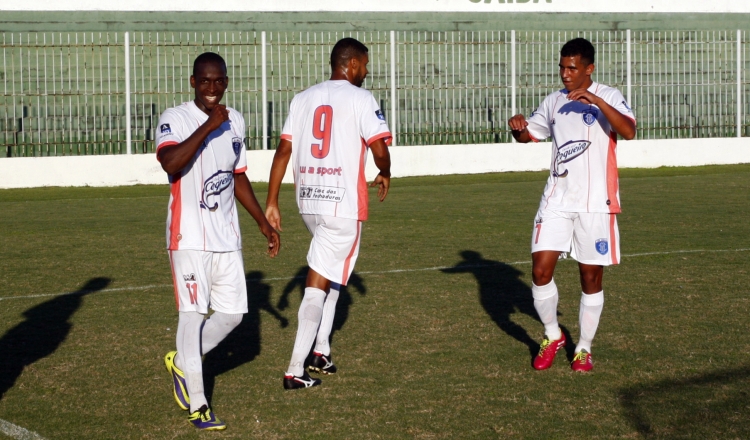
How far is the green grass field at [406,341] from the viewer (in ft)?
16.7

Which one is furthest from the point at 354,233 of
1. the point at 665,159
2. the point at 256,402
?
the point at 665,159

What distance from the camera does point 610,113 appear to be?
588cm

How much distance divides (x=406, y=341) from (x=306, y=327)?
1.25 m

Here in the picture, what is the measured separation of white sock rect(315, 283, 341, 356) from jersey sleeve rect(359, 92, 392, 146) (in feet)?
3.36

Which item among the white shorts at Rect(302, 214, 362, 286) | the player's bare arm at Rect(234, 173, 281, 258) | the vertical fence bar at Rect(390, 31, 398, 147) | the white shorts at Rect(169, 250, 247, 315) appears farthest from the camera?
the vertical fence bar at Rect(390, 31, 398, 147)

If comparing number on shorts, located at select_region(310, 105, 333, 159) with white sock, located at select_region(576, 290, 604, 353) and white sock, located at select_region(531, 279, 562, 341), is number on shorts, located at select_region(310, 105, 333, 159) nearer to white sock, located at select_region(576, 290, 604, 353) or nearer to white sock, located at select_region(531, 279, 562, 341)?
white sock, located at select_region(531, 279, 562, 341)

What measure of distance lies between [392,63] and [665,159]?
661 centimetres

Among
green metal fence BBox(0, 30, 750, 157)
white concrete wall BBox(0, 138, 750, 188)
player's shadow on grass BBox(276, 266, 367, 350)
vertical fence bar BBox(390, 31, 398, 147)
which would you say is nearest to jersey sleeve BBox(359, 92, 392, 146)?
player's shadow on grass BBox(276, 266, 367, 350)

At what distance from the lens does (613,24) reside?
1168 inches

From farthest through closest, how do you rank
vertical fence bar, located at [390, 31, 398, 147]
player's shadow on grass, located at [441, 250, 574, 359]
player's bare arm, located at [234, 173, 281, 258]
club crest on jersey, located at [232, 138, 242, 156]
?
1. vertical fence bar, located at [390, 31, 398, 147]
2. player's shadow on grass, located at [441, 250, 574, 359]
3. player's bare arm, located at [234, 173, 281, 258]
4. club crest on jersey, located at [232, 138, 242, 156]

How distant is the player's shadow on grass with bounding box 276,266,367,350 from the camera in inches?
296

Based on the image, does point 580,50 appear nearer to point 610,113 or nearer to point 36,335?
point 610,113

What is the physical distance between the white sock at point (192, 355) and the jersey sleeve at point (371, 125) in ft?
4.58

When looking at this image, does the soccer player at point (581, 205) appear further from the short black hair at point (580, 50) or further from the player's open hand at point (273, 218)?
the player's open hand at point (273, 218)
